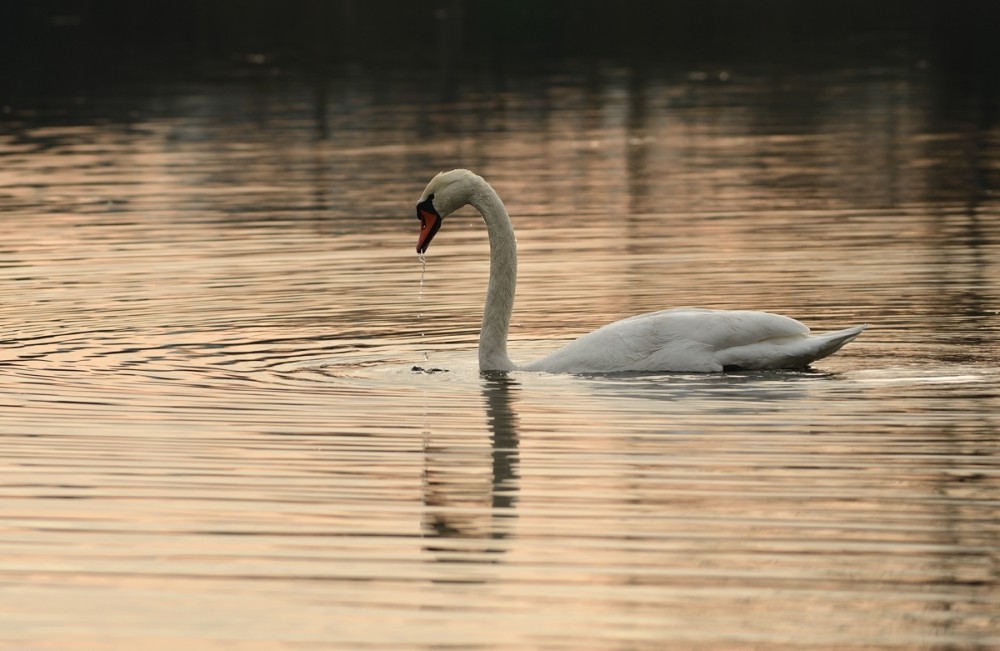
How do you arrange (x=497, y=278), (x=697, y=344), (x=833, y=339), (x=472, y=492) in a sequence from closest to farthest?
(x=472, y=492) < (x=833, y=339) < (x=697, y=344) < (x=497, y=278)

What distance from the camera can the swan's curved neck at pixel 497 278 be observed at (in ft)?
46.8

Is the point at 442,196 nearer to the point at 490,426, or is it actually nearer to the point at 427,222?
the point at 427,222

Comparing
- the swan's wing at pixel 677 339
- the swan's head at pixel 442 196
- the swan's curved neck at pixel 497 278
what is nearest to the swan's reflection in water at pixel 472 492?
the swan's wing at pixel 677 339

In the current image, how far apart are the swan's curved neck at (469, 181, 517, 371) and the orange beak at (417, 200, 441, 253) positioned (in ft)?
1.07

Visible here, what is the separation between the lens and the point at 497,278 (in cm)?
1464

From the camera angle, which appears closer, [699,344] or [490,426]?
[490,426]

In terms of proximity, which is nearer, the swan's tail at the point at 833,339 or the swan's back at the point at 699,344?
the swan's tail at the point at 833,339

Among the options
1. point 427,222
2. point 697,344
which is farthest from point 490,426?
point 427,222

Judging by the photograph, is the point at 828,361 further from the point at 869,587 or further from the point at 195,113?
the point at 195,113

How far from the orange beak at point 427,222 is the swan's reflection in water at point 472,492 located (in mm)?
1601

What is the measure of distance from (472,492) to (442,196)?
Answer: 166 inches

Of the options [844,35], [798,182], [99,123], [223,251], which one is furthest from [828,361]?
[844,35]

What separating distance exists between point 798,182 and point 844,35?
38230mm

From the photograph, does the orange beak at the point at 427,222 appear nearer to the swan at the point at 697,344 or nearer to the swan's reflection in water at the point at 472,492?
the swan at the point at 697,344
